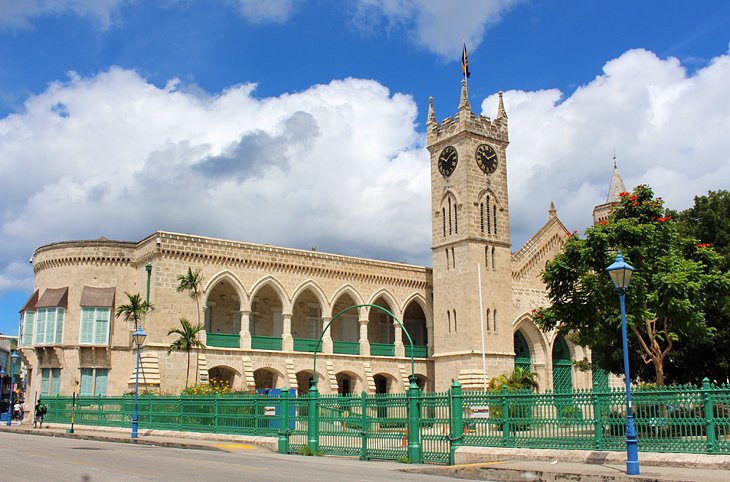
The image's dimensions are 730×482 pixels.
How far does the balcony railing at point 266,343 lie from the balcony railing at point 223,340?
92cm

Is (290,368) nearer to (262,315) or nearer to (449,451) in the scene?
(262,315)

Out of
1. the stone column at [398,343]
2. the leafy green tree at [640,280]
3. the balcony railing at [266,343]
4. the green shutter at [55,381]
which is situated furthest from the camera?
the stone column at [398,343]

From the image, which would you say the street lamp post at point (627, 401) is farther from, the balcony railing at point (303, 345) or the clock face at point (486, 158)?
the clock face at point (486, 158)

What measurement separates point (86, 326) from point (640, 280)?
2369 cm

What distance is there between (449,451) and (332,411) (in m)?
3.58

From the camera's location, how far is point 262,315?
38312 mm

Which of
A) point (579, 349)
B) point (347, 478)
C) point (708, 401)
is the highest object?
point (579, 349)

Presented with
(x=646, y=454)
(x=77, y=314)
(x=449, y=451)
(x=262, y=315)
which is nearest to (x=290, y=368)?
(x=262, y=315)

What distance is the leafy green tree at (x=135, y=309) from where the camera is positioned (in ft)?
104

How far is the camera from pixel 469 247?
36.5 metres

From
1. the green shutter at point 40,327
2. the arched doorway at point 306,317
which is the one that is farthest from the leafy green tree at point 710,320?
the green shutter at point 40,327

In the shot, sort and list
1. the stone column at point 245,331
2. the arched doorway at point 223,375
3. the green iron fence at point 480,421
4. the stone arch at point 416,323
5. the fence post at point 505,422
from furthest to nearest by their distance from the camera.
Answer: the stone arch at point 416,323
the stone column at point 245,331
the arched doorway at point 223,375
the fence post at point 505,422
the green iron fence at point 480,421

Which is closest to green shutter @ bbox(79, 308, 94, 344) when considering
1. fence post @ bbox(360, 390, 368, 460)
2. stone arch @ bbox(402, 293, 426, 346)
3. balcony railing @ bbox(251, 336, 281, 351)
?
balcony railing @ bbox(251, 336, 281, 351)

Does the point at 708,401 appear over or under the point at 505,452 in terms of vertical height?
over
